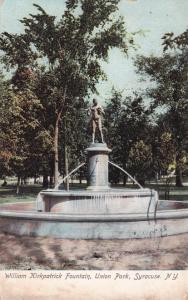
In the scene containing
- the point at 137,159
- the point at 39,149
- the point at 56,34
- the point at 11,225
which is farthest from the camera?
the point at 137,159

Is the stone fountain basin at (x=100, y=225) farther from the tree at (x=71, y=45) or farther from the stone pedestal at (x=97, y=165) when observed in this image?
the tree at (x=71, y=45)

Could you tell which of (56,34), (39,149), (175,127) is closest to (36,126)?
(39,149)

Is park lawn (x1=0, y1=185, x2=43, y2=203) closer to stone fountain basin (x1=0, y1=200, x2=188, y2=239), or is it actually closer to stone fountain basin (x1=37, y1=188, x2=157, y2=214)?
stone fountain basin (x1=37, y1=188, x2=157, y2=214)

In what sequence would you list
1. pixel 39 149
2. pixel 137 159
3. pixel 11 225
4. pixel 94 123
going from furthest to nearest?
pixel 137 159, pixel 39 149, pixel 94 123, pixel 11 225

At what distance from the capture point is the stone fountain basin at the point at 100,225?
9867 millimetres

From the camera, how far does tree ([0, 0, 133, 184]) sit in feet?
79.8

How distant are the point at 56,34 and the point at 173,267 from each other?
18462 millimetres

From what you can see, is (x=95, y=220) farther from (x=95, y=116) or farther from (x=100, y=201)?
(x=95, y=116)

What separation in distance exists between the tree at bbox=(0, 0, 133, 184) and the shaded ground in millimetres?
14632

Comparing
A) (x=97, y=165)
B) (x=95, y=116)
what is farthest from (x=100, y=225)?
(x=95, y=116)

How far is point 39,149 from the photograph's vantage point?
87.6 ft

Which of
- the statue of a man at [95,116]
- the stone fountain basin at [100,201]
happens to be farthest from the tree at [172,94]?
the stone fountain basin at [100,201]

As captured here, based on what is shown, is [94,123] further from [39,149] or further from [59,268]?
[39,149]

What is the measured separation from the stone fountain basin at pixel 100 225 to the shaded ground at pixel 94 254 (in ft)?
0.55
